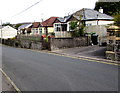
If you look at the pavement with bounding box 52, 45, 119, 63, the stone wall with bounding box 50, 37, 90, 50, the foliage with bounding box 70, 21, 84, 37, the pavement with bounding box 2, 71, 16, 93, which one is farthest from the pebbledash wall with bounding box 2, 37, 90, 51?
the pavement with bounding box 2, 71, 16, 93

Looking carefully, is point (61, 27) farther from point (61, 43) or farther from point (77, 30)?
point (61, 43)

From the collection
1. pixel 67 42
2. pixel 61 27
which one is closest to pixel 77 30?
pixel 67 42

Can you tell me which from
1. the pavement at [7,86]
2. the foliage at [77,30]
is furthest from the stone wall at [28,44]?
the pavement at [7,86]

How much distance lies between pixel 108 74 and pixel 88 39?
47.6 ft

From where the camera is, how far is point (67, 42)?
2050 cm

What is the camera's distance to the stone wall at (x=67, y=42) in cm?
1980

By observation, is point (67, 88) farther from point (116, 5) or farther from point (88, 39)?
point (116, 5)

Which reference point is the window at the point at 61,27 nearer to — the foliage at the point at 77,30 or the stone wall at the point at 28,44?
the stone wall at the point at 28,44

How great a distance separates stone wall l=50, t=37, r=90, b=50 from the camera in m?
19.8

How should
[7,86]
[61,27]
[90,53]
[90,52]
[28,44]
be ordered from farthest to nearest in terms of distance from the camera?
1. [61,27]
2. [28,44]
3. [90,52]
4. [90,53]
5. [7,86]

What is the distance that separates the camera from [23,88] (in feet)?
21.6

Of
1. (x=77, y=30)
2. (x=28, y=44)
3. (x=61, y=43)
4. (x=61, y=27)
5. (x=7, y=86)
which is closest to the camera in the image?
(x=7, y=86)

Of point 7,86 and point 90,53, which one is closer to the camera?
point 7,86

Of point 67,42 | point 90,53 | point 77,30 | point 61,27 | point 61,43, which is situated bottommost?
point 90,53
